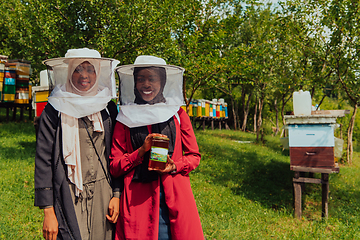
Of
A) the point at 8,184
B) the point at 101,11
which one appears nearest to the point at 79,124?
the point at 8,184

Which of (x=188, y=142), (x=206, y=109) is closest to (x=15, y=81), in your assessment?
(x=206, y=109)

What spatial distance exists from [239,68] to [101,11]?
16.7 ft

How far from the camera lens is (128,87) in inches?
95.7

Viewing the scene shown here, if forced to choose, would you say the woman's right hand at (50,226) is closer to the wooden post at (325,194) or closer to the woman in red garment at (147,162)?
the woman in red garment at (147,162)

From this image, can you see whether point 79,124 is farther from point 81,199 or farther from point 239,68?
point 239,68

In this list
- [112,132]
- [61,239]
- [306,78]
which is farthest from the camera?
[306,78]

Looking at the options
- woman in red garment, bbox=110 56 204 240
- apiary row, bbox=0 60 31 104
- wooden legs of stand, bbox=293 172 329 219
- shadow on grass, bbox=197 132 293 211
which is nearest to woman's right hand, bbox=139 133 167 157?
woman in red garment, bbox=110 56 204 240

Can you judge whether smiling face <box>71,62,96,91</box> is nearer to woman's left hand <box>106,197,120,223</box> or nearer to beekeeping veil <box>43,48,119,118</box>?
beekeeping veil <box>43,48,119,118</box>

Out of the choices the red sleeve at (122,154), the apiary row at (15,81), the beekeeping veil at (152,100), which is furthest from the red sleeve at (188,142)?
the apiary row at (15,81)

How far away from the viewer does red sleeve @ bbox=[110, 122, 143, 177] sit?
216 cm

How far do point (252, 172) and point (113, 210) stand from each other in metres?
7.12

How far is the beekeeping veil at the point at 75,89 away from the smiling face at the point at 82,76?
29 mm

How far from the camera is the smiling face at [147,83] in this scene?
7.63ft

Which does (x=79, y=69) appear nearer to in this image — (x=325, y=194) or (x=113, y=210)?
(x=113, y=210)
